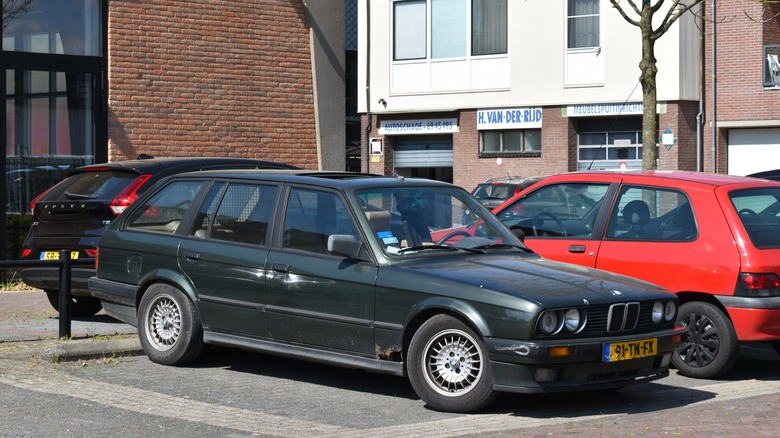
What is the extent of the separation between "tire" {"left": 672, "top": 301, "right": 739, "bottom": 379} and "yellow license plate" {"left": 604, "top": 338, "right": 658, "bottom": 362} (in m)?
1.19

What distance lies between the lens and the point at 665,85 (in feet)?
110

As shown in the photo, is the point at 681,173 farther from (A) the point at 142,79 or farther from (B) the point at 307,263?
(A) the point at 142,79

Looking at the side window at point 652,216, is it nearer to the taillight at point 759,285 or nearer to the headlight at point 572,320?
the taillight at point 759,285

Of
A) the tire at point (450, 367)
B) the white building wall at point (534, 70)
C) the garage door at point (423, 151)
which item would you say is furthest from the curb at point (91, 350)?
the garage door at point (423, 151)

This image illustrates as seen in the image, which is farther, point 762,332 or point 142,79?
point 142,79

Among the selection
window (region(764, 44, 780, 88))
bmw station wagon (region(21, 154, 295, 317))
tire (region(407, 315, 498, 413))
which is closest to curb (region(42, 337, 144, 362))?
bmw station wagon (region(21, 154, 295, 317))

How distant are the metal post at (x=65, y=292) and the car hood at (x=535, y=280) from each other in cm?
358

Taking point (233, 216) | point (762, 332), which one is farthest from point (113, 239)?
point (762, 332)

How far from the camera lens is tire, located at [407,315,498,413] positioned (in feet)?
24.1

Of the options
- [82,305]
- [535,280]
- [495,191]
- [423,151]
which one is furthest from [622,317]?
[423,151]

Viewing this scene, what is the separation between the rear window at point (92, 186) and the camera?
1138 centimetres

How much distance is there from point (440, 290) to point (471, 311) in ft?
0.94

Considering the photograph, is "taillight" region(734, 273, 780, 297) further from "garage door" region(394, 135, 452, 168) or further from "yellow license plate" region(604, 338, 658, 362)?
"garage door" region(394, 135, 452, 168)

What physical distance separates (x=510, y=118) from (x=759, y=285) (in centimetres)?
2798
